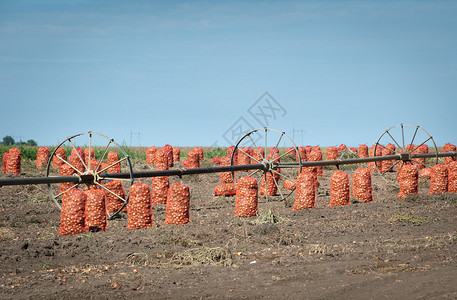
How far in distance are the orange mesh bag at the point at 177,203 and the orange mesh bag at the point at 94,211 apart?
56.2 inches

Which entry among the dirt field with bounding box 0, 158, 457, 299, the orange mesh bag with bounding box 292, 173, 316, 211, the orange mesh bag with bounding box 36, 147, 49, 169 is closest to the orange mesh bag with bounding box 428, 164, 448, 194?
the dirt field with bounding box 0, 158, 457, 299

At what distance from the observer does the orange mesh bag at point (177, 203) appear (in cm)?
1111

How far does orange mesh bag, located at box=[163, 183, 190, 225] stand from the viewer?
11.1 m

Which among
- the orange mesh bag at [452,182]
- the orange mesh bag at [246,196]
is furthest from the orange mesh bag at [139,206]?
the orange mesh bag at [452,182]

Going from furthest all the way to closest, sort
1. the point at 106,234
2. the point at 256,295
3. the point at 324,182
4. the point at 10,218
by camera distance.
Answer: the point at 324,182
the point at 10,218
the point at 106,234
the point at 256,295

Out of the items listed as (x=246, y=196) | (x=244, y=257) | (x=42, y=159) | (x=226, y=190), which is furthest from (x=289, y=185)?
(x=42, y=159)

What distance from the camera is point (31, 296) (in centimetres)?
641

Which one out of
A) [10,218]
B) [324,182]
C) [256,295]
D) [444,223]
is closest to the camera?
[256,295]

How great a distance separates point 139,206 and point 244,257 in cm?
321

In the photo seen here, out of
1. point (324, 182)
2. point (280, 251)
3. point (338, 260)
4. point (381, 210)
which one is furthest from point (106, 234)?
point (324, 182)

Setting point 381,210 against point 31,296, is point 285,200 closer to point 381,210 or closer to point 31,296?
point 381,210

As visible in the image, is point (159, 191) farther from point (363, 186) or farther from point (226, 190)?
point (363, 186)

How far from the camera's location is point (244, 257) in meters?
8.39

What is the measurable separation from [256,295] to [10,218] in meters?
8.32
